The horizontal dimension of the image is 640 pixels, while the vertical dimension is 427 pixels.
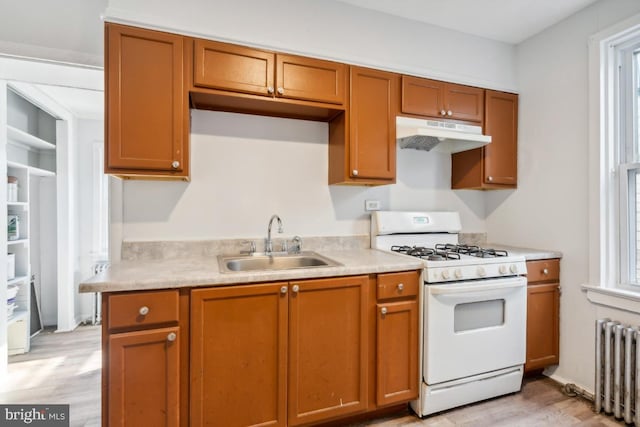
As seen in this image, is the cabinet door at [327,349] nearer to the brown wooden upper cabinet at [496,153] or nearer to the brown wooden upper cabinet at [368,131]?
the brown wooden upper cabinet at [368,131]

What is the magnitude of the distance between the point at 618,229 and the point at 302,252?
6.87 ft

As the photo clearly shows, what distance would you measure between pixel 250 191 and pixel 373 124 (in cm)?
96

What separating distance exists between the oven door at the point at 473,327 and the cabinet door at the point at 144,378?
1374mm

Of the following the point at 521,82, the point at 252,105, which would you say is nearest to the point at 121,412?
the point at 252,105

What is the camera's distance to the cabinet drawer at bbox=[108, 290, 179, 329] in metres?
1.38

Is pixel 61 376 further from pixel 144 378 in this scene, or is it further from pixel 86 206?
pixel 86 206

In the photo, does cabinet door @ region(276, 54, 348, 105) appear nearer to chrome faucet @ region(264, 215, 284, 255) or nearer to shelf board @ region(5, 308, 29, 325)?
chrome faucet @ region(264, 215, 284, 255)

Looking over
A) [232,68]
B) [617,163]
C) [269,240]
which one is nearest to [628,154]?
[617,163]

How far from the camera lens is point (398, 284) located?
1.84m

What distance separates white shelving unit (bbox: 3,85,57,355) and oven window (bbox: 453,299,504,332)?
136 inches

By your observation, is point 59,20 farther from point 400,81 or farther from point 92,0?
point 400,81

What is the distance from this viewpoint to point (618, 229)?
82.0 inches

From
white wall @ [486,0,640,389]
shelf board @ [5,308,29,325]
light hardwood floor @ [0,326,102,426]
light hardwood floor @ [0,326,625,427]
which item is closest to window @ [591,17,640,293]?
white wall @ [486,0,640,389]

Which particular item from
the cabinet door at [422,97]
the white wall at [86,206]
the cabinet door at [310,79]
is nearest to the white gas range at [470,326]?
the cabinet door at [422,97]
